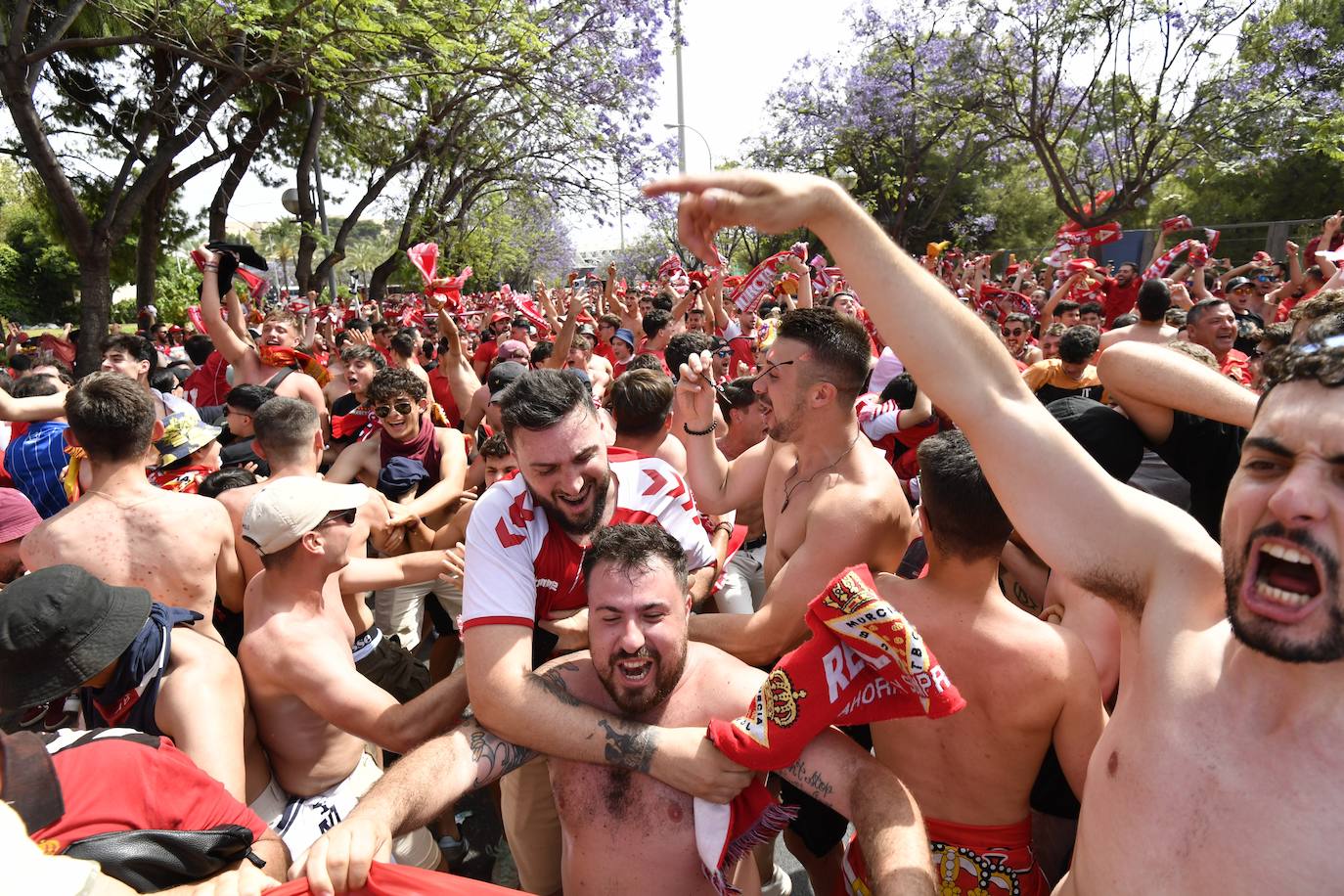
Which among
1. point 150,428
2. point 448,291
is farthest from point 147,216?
point 150,428

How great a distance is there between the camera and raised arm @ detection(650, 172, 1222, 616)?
1514 millimetres

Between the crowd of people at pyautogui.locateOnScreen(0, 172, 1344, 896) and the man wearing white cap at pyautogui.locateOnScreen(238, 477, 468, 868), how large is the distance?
0.6 inches

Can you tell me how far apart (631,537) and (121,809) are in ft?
4.29

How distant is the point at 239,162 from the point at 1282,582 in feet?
62.0

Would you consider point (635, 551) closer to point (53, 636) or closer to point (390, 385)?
point (53, 636)

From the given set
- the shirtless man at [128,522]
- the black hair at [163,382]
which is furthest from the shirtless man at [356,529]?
the black hair at [163,382]

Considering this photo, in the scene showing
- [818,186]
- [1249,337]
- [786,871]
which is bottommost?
[786,871]

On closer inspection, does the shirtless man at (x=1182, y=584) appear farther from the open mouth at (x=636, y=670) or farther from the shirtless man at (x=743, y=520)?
the shirtless man at (x=743, y=520)

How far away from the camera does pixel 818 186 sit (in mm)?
1604

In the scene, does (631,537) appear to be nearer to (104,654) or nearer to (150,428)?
(104,654)

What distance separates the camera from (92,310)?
34.6 ft

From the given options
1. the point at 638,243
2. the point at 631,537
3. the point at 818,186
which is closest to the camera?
the point at 818,186

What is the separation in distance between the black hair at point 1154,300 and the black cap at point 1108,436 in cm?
497

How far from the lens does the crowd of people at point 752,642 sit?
1381 mm
